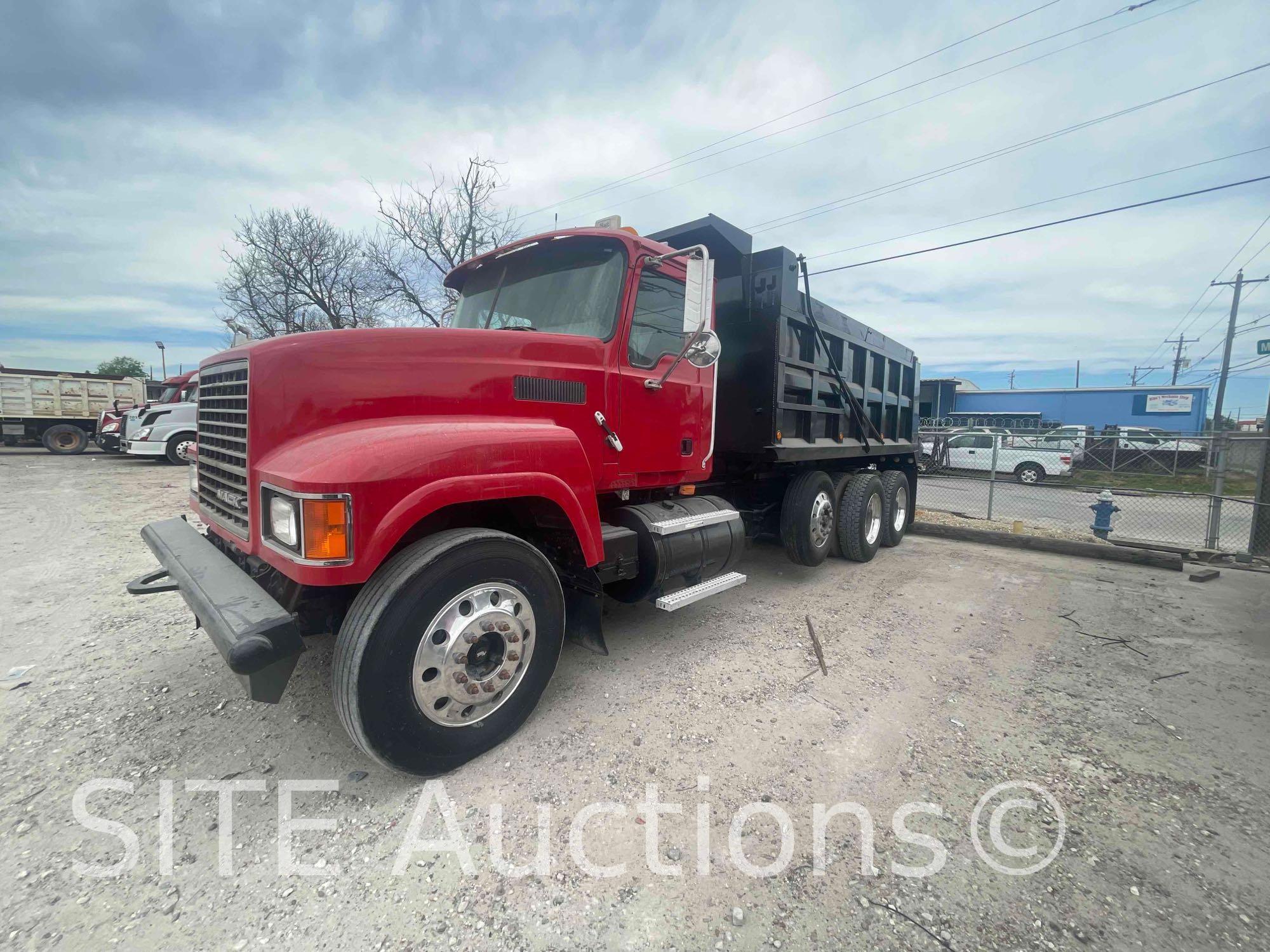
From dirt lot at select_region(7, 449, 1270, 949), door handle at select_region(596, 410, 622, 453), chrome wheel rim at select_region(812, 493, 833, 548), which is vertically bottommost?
dirt lot at select_region(7, 449, 1270, 949)

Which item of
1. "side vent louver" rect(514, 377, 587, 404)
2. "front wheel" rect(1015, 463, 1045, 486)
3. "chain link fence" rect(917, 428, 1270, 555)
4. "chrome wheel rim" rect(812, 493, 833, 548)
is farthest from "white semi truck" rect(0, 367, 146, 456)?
"front wheel" rect(1015, 463, 1045, 486)

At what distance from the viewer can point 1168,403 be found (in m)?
27.6

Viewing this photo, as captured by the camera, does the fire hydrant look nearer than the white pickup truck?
Yes

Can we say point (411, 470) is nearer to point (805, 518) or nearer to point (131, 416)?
point (805, 518)

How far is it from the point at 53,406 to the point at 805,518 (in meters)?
26.0

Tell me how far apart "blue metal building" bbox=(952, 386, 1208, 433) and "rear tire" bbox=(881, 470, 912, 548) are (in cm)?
2627

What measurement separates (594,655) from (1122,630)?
4.06m

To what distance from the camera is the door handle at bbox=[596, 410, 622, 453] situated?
3.32 meters

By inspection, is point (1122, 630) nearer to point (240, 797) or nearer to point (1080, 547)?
point (1080, 547)

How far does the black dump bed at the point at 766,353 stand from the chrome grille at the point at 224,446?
3.36 meters

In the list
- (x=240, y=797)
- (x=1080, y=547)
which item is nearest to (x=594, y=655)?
(x=240, y=797)

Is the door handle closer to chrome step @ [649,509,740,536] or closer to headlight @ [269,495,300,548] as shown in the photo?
chrome step @ [649,509,740,536]

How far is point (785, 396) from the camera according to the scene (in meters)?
5.04

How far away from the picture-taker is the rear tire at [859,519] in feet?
19.8
